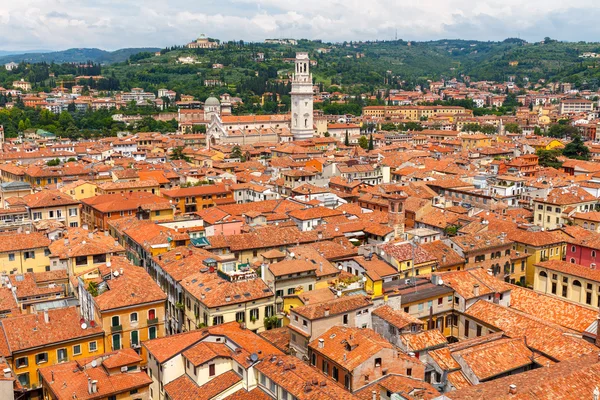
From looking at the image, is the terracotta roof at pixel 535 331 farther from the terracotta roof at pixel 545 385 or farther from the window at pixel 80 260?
the window at pixel 80 260

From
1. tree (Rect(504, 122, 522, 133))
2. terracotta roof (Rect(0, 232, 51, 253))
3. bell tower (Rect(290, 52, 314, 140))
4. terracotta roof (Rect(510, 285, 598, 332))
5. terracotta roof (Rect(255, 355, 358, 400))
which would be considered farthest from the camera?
tree (Rect(504, 122, 522, 133))

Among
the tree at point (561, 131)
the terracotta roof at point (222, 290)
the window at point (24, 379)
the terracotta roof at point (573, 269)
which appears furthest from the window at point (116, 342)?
the tree at point (561, 131)

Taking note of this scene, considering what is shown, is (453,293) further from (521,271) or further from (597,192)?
(597,192)

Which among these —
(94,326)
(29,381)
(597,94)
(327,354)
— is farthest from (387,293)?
(597,94)

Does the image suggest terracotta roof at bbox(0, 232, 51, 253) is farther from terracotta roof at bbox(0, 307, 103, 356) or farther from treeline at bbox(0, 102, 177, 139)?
treeline at bbox(0, 102, 177, 139)

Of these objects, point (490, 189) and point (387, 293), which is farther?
point (490, 189)

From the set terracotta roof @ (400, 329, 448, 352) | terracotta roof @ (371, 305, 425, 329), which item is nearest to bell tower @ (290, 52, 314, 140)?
terracotta roof @ (371, 305, 425, 329)

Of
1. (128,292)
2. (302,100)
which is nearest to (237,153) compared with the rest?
(302,100)
